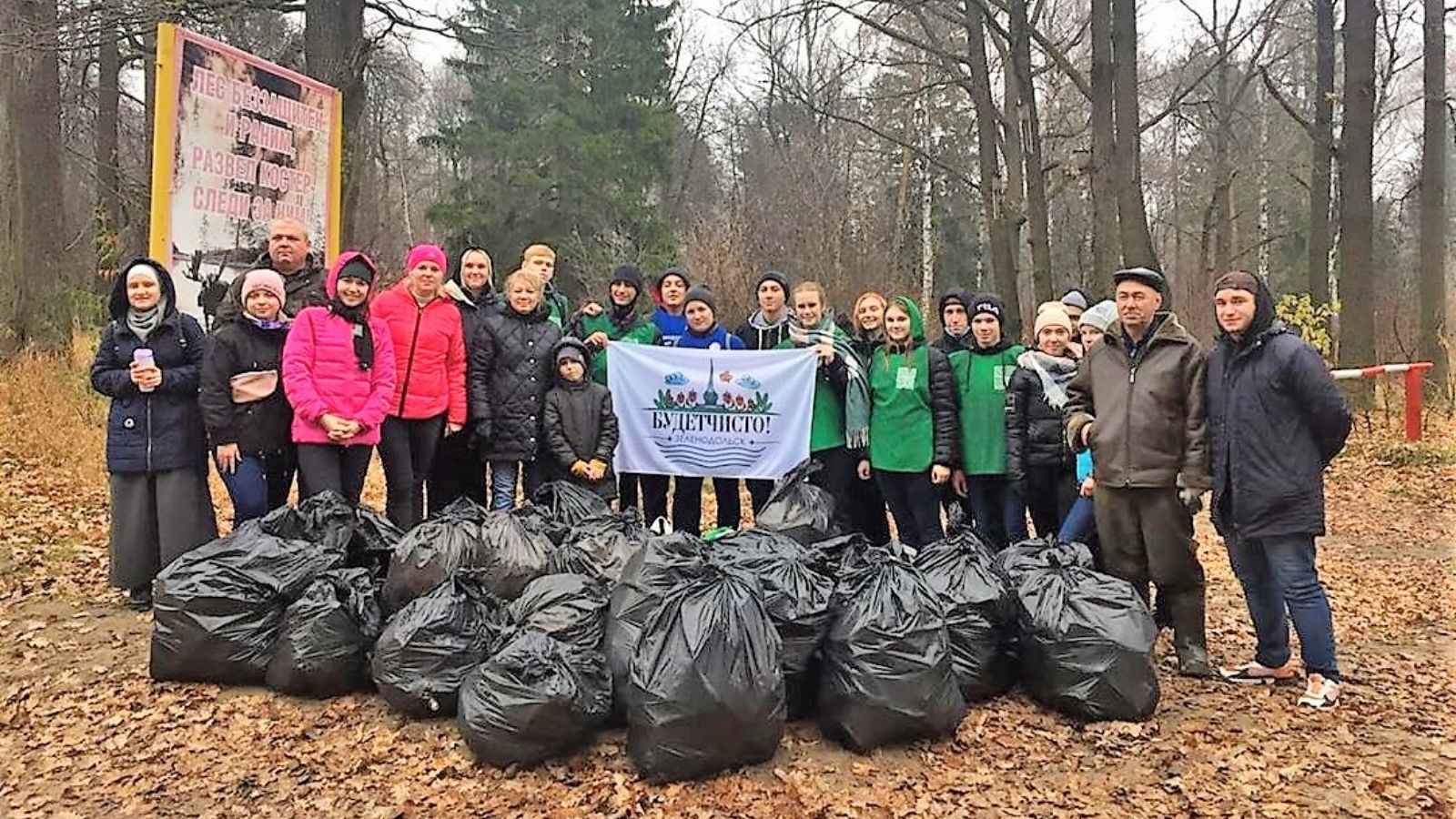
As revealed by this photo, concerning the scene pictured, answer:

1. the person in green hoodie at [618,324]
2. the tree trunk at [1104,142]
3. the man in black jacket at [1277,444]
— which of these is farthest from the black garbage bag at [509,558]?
the tree trunk at [1104,142]

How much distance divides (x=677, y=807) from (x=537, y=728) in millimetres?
557

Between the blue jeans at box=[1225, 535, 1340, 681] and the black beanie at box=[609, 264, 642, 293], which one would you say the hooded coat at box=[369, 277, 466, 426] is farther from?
the blue jeans at box=[1225, 535, 1340, 681]

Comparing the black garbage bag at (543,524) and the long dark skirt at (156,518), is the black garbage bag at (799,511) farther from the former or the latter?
the long dark skirt at (156,518)

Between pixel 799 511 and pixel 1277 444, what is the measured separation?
7.55ft

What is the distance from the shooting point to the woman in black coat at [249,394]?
5273mm

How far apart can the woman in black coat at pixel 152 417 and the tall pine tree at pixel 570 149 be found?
55.4 feet

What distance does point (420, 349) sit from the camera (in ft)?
18.9

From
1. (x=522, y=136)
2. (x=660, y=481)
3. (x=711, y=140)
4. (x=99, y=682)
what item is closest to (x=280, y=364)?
(x=99, y=682)

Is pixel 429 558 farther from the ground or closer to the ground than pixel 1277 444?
closer to the ground

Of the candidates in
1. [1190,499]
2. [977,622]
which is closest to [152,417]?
[977,622]

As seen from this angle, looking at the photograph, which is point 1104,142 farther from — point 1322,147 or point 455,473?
point 455,473

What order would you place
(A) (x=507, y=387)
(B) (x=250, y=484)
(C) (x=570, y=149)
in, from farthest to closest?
(C) (x=570, y=149), (A) (x=507, y=387), (B) (x=250, y=484)

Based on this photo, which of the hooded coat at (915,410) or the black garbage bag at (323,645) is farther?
the hooded coat at (915,410)

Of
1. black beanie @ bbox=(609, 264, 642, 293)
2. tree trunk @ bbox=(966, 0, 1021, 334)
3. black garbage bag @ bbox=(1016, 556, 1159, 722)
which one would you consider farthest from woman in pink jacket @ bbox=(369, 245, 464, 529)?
tree trunk @ bbox=(966, 0, 1021, 334)
